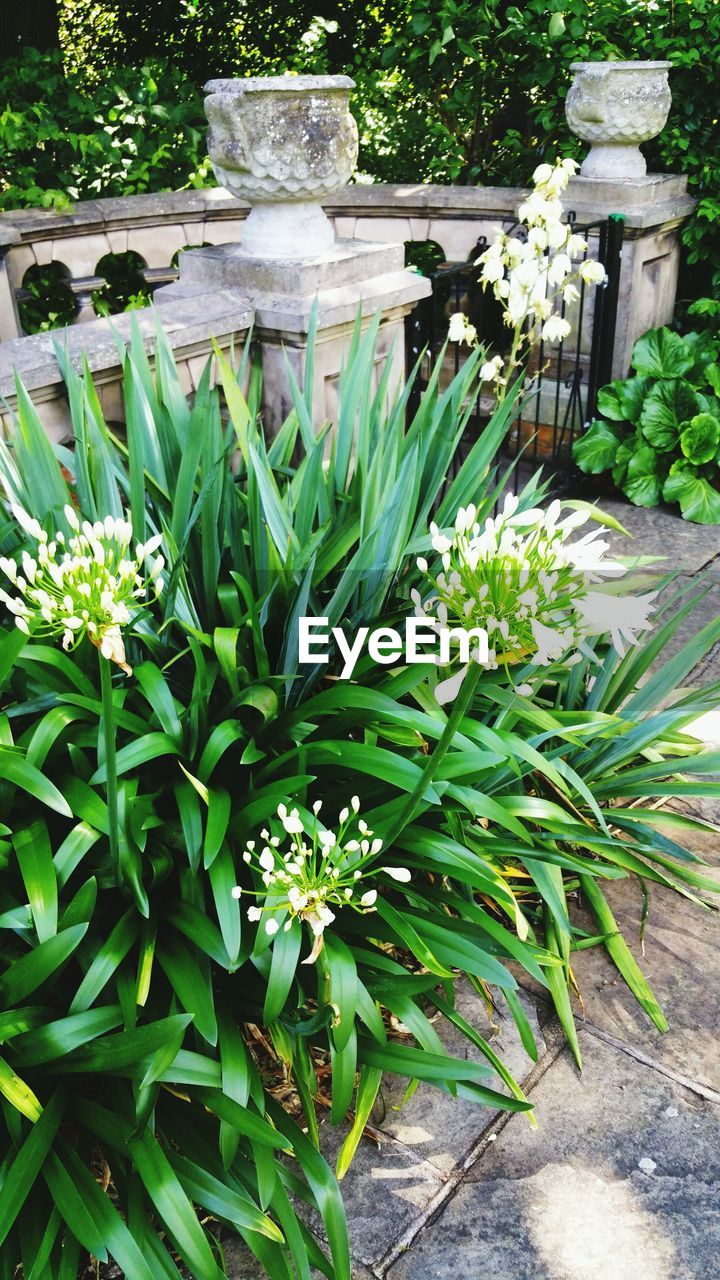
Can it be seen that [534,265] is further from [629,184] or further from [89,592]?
[629,184]

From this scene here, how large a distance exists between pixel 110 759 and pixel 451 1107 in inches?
41.9

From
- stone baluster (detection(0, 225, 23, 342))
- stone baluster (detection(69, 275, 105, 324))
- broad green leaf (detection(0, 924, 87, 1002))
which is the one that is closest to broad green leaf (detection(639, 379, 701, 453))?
stone baluster (detection(69, 275, 105, 324))

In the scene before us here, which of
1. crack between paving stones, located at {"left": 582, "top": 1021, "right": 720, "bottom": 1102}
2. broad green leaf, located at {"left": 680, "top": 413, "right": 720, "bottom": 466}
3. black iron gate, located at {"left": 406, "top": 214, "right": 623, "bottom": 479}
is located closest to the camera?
crack between paving stones, located at {"left": 582, "top": 1021, "right": 720, "bottom": 1102}

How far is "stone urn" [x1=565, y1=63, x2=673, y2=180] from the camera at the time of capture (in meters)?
4.96

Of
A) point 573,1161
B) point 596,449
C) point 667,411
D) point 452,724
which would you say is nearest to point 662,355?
point 667,411

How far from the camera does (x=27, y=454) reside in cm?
251

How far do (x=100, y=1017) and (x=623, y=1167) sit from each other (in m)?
1.03

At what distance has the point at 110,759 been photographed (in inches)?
68.7

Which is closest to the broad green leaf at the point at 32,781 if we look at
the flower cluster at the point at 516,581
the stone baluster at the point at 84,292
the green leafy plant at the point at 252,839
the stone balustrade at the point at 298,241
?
the green leafy plant at the point at 252,839

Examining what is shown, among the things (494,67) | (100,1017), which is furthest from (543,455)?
(100,1017)

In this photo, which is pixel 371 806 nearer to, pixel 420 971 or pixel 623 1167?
pixel 420 971

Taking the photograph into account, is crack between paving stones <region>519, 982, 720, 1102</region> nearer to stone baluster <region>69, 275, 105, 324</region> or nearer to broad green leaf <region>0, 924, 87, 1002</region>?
broad green leaf <region>0, 924, 87, 1002</region>

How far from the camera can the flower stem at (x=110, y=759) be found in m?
1.59

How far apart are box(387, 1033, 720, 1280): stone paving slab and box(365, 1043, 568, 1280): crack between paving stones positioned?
1 centimetres
